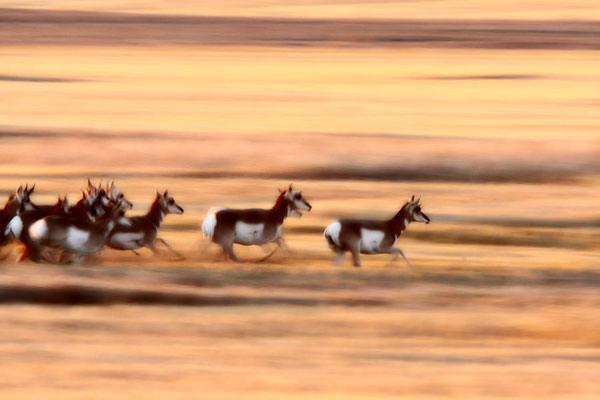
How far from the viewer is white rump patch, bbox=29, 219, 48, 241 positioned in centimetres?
1606

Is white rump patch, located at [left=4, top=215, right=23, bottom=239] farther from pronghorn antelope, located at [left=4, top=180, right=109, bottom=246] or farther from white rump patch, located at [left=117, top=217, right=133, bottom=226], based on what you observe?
white rump patch, located at [left=117, top=217, right=133, bottom=226]

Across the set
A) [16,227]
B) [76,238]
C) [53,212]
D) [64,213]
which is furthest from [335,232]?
[16,227]

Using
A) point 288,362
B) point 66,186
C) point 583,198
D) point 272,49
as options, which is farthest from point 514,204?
point 272,49

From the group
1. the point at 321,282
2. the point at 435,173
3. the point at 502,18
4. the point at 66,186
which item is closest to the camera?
the point at 321,282

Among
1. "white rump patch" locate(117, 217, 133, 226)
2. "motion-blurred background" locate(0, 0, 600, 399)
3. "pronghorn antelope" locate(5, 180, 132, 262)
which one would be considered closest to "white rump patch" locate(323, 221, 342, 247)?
"motion-blurred background" locate(0, 0, 600, 399)

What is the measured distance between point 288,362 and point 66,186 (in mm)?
12935

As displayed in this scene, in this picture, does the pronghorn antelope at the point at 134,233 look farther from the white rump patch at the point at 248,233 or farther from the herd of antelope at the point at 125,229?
the white rump patch at the point at 248,233

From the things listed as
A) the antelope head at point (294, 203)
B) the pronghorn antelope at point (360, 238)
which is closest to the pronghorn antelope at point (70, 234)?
the antelope head at point (294, 203)

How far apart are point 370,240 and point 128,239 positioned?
2.48 m

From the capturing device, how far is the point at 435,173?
2705cm

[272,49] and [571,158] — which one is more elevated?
[272,49]

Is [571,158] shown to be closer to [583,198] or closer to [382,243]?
[583,198]

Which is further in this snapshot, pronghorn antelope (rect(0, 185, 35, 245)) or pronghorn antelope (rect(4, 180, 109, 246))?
pronghorn antelope (rect(0, 185, 35, 245))

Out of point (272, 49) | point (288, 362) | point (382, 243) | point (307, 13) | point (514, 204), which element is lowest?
point (288, 362)
